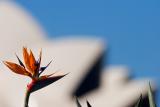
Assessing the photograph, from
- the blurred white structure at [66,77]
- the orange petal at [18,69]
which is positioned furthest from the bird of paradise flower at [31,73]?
the blurred white structure at [66,77]

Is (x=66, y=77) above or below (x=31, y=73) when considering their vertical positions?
below

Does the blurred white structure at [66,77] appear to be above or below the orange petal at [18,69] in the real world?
below

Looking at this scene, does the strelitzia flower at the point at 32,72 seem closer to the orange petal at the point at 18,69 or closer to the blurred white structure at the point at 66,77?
the orange petal at the point at 18,69

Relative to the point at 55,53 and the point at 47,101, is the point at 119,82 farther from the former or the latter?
the point at 47,101

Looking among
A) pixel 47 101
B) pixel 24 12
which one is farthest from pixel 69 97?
pixel 24 12

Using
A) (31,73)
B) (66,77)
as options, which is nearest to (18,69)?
(31,73)

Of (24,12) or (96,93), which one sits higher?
(24,12)

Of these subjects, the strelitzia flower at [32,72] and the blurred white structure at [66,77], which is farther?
the blurred white structure at [66,77]

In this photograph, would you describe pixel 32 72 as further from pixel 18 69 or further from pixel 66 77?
pixel 66 77
